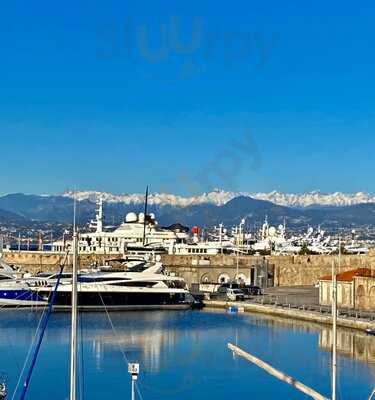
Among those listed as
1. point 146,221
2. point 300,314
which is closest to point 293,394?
point 300,314

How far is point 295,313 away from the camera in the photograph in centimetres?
4606

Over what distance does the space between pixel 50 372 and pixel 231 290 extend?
2644cm

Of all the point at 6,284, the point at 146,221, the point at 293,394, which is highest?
the point at 146,221

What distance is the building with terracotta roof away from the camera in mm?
45250

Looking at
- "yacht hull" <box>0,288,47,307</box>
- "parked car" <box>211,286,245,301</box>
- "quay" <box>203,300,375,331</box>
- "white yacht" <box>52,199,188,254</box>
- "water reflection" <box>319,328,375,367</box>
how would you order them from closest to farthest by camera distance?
"water reflection" <box>319,328,375,367</box>
"quay" <box>203,300,375,331</box>
"yacht hull" <box>0,288,47,307</box>
"parked car" <box>211,286,245,301</box>
"white yacht" <box>52,199,188,254</box>

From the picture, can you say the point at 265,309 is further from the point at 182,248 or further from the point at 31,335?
the point at 182,248

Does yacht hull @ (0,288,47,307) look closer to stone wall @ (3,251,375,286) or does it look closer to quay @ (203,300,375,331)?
quay @ (203,300,375,331)

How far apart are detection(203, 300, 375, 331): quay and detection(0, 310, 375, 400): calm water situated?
84 centimetres

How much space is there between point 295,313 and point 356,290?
3.37 m

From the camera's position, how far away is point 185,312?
165ft

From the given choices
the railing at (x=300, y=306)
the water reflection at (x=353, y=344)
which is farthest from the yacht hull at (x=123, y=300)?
the water reflection at (x=353, y=344)

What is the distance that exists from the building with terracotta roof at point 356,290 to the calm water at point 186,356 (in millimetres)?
4086

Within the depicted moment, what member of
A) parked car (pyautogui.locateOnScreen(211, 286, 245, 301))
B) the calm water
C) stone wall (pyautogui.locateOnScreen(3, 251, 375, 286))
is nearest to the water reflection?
the calm water

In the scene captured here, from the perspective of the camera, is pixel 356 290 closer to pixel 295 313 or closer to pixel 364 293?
pixel 364 293
